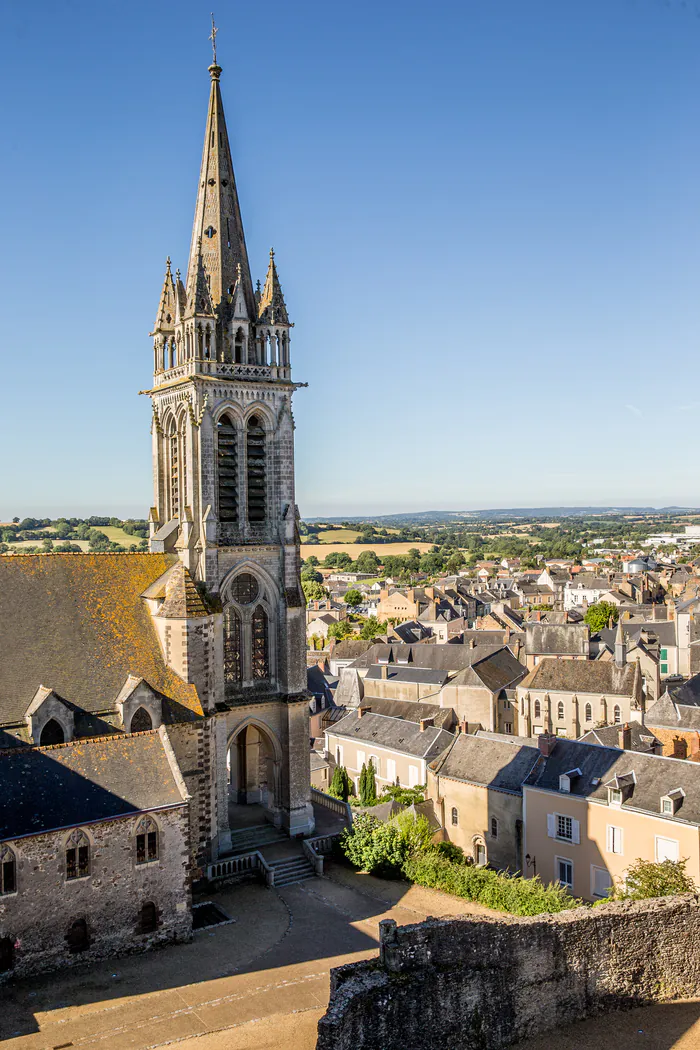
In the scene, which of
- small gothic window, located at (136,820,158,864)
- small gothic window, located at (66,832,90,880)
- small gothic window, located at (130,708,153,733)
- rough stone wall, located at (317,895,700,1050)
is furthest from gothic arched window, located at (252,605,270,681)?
rough stone wall, located at (317,895,700,1050)

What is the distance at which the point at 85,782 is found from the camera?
23.7 m

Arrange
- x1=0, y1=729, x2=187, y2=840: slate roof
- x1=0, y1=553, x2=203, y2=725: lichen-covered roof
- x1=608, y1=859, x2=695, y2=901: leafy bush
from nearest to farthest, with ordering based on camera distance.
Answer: x1=0, y1=729, x2=187, y2=840: slate roof
x1=608, y1=859, x2=695, y2=901: leafy bush
x1=0, y1=553, x2=203, y2=725: lichen-covered roof

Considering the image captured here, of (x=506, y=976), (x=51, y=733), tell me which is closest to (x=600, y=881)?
(x=506, y=976)

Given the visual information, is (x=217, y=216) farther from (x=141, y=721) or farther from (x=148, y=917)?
(x=148, y=917)

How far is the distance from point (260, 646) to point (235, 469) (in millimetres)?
6825

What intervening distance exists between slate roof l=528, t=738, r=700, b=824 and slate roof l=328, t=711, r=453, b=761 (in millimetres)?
10057

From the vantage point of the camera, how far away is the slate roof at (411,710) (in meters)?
49.7

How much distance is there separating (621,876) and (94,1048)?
61.8ft

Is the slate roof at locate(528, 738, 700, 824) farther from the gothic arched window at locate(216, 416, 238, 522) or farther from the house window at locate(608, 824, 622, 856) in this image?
the gothic arched window at locate(216, 416, 238, 522)

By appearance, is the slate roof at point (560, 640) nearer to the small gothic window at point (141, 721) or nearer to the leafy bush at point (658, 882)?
the leafy bush at point (658, 882)

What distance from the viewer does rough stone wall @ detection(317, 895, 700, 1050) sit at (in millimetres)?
16781

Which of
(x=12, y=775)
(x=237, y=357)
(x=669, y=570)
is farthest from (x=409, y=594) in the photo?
(x=12, y=775)

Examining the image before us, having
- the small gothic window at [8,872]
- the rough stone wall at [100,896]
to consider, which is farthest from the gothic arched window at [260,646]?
the small gothic window at [8,872]

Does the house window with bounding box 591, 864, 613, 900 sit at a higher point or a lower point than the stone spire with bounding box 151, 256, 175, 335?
lower
